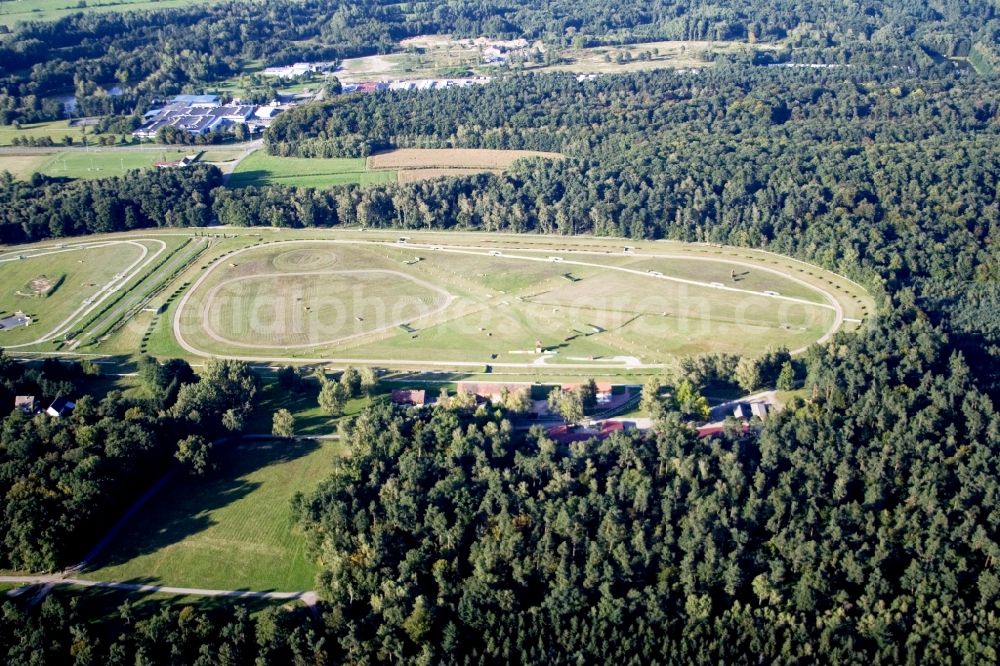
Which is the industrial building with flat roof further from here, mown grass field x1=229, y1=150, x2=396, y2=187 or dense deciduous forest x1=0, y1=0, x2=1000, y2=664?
dense deciduous forest x1=0, y1=0, x2=1000, y2=664

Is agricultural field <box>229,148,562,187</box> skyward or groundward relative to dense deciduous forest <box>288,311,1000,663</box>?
skyward

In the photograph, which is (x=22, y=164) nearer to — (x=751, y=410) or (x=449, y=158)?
(x=449, y=158)

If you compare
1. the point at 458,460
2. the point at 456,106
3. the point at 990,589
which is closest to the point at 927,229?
the point at 990,589

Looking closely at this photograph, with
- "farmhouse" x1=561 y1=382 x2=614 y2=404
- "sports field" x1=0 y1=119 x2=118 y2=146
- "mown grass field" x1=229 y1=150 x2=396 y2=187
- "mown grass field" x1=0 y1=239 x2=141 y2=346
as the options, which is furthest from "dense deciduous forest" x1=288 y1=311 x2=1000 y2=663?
"sports field" x1=0 y1=119 x2=118 y2=146

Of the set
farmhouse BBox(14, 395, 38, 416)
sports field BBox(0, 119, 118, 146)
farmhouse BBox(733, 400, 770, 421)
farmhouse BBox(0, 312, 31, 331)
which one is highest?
sports field BBox(0, 119, 118, 146)

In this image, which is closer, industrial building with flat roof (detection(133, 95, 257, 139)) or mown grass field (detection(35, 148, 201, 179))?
mown grass field (detection(35, 148, 201, 179))

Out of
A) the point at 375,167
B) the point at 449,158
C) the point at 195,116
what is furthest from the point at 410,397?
the point at 195,116

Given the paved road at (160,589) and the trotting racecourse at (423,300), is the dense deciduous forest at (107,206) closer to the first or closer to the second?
the trotting racecourse at (423,300)
